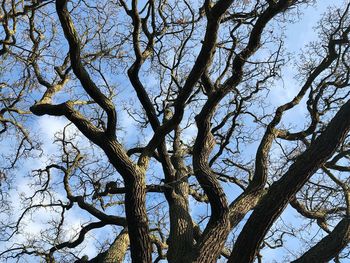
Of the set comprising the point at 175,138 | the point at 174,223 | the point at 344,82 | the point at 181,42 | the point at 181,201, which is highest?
the point at 181,42

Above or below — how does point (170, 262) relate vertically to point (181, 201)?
below

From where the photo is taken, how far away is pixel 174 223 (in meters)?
5.64

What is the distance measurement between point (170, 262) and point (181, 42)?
4.75 metres

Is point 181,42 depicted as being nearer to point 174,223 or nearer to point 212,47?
point 212,47

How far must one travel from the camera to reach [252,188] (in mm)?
5902

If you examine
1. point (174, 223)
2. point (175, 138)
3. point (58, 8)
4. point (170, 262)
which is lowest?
point (170, 262)

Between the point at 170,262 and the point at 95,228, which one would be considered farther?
the point at 95,228

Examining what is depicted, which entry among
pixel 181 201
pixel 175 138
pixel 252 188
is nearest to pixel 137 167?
pixel 181 201

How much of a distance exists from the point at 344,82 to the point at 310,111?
831 millimetres

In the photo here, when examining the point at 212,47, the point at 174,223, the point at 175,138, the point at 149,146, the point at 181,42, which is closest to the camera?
the point at 212,47

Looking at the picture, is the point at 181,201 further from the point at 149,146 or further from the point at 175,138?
the point at 175,138

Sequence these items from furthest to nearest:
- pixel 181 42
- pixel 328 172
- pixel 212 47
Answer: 1. pixel 181 42
2. pixel 328 172
3. pixel 212 47

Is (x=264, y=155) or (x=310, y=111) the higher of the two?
(x=310, y=111)

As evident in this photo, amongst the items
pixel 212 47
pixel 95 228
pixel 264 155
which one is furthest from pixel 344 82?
pixel 95 228
